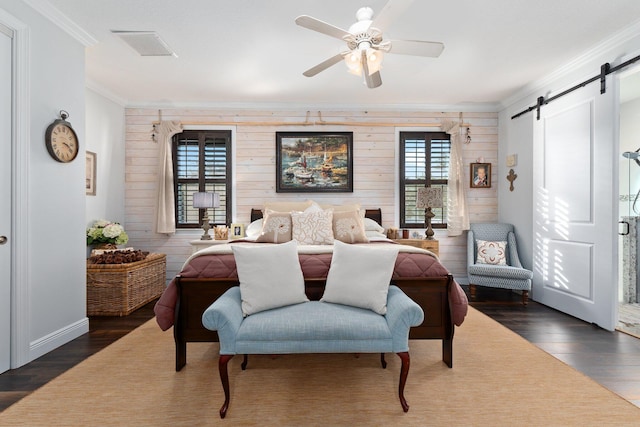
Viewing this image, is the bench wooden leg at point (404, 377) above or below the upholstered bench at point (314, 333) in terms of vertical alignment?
below

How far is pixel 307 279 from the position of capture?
8.20 feet

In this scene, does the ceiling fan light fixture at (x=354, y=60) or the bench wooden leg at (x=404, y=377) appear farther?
the ceiling fan light fixture at (x=354, y=60)

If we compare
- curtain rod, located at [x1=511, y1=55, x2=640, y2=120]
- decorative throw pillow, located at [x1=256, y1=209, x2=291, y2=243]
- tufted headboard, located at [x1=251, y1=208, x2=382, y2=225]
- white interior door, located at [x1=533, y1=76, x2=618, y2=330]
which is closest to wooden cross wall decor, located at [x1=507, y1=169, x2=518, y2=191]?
white interior door, located at [x1=533, y1=76, x2=618, y2=330]

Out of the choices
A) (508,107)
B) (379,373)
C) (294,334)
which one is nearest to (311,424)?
(294,334)

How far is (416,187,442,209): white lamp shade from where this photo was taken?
4.63 metres

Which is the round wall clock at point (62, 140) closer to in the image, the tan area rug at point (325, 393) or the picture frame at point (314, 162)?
the tan area rug at point (325, 393)

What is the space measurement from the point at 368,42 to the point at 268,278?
1788mm

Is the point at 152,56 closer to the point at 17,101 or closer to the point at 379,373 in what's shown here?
the point at 17,101

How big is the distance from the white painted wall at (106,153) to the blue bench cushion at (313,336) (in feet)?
11.1

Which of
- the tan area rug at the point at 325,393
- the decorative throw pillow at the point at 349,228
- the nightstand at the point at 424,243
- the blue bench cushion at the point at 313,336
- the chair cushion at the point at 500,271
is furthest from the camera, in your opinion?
the nightstand at the point at 424,243

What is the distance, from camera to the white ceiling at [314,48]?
2.71 m

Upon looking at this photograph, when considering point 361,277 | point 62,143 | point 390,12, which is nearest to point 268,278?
point 361,277

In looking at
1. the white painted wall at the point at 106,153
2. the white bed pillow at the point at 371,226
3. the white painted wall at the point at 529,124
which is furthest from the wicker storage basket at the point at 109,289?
the white painted wall at the point at 529,124

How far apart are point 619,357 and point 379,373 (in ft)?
6.18
